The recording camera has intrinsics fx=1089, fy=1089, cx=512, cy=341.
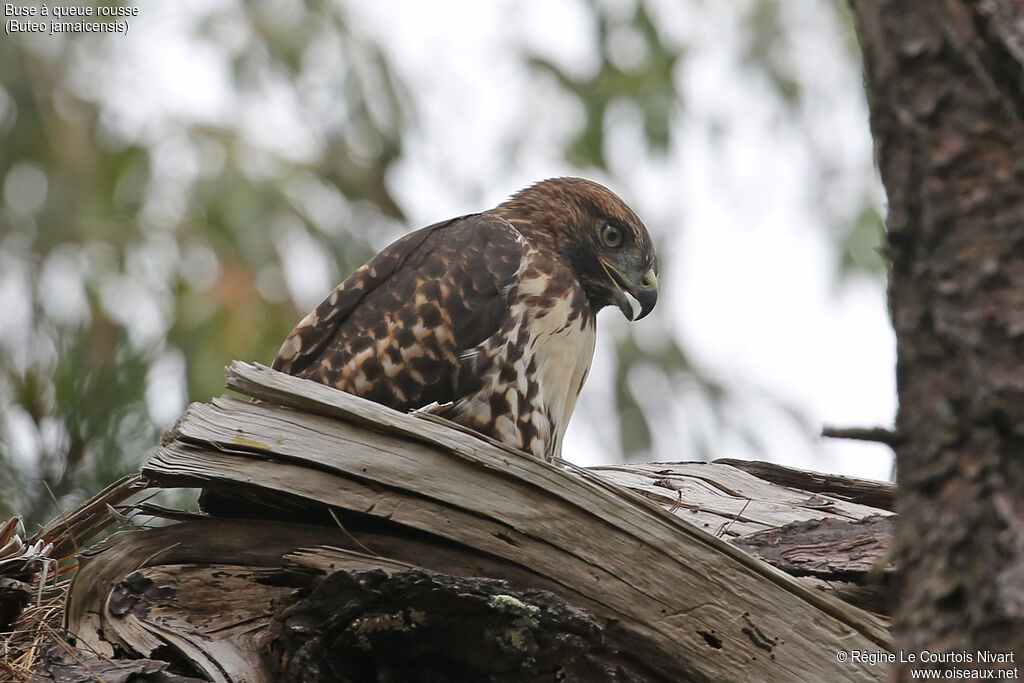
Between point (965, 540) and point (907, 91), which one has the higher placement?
point (907, 91)

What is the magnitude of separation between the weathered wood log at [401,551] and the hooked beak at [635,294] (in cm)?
169

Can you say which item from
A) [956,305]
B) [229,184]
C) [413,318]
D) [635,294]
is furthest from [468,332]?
[229,184]

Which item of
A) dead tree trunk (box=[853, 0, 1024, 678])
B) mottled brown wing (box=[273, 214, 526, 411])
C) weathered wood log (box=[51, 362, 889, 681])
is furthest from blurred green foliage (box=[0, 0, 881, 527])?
dead tree trunk (box=[853, 0, 1024, 678])

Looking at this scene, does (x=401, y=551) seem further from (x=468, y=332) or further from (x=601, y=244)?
(x=601, y=244)

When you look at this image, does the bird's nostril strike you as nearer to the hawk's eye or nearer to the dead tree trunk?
the hawk's eye

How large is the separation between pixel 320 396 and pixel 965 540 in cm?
178

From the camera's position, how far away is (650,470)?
4.18 m

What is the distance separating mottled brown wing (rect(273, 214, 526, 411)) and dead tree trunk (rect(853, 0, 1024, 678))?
236 centimetres

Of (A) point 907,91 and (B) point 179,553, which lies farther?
(B) point 179,553

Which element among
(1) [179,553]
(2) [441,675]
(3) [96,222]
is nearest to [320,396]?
(1) [179,553]

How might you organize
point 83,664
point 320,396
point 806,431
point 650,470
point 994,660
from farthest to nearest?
point 806,431 < point 650,470 < point 320,396 < point 83,664 < point 994,660

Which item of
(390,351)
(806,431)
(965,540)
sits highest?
(806,431)

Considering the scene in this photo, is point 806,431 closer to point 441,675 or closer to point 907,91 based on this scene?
point 441,675

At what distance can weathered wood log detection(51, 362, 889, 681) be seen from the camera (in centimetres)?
275
